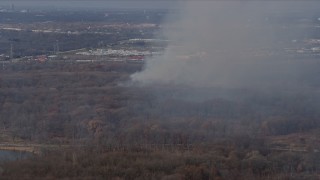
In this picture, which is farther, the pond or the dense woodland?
the pond

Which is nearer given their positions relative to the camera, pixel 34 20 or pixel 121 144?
pixel 121 144

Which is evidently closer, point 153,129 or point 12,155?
point 12,155

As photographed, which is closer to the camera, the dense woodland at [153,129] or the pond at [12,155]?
the dense woodland at [153,129]

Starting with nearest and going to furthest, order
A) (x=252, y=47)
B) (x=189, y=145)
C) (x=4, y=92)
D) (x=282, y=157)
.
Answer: (x=282, y=157) → (x=189, y=145) → (x=4, y=92) → (x=252, y=47)

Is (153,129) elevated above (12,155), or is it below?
above

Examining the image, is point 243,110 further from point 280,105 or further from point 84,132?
point 84,132

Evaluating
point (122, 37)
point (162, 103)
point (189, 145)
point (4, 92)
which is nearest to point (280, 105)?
point (162, 103)

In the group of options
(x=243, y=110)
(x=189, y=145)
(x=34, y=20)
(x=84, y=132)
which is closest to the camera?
(x=189, y=145)
